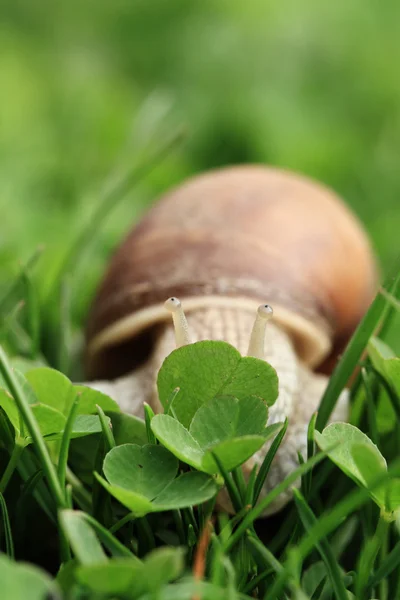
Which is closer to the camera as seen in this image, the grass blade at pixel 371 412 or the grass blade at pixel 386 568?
the grass blade at pixel 386 568

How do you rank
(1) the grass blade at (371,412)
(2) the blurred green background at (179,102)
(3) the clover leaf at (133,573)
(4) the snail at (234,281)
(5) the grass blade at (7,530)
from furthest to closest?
(2) the blurred green background at (179,102), (4) the snail at (234,281), (1) the grass blade at (371,412), (5) the grass blade at (7,530), (3) the clover leaf at (133,573)

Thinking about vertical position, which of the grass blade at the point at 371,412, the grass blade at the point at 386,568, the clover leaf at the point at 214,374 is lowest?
the grass blade at the point at 386,568

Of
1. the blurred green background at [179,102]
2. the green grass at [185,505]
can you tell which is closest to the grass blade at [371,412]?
the green grass at [185,505]

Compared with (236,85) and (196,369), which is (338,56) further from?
(196,369)

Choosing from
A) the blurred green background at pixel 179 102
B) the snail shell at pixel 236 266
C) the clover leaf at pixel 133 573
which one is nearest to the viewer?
the clover leaf at pixel 133 573

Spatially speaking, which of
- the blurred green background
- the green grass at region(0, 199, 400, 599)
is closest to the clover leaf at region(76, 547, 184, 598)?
the green grass at region(0, 199, 400, 599)

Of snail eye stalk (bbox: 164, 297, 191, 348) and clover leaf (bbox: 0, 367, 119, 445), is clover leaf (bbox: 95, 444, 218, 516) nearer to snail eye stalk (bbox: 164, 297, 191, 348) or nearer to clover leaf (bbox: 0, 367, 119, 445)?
clover leaf (bbox: 0, 367, 119, 445)

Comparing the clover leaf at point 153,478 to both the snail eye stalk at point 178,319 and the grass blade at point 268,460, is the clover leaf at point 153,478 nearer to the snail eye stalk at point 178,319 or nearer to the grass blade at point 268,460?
the grass blade at point 268,460

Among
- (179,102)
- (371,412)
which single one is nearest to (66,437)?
(371,412)
